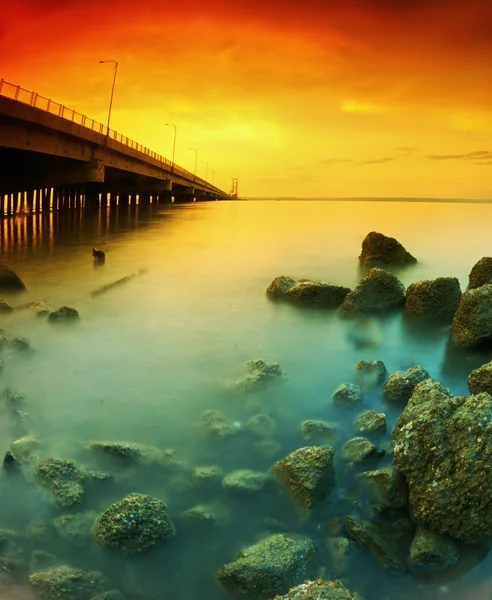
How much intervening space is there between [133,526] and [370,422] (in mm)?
2556

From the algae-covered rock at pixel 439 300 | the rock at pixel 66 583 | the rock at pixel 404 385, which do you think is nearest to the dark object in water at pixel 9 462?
the rock at pixel 66 583

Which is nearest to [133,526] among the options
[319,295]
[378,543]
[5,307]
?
[378,543]

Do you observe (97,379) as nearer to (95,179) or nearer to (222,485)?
(222,485)

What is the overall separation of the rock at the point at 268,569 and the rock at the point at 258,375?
3031 millimetres

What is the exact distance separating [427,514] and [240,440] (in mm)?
1949

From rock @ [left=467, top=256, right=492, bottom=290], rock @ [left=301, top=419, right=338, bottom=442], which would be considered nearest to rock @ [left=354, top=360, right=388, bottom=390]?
rock @ [left=301, top=419, right=338, bottom=442]

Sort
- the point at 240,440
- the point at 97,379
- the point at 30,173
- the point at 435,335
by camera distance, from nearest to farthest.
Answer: the point at 240,440, the point at 97,379, the point at 435,335, the point at 30,173

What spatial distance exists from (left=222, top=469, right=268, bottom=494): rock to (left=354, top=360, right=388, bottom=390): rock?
8.28 feet

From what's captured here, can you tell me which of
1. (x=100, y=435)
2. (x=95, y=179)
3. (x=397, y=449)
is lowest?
(x=100, y=435)

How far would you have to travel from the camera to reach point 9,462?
4.72 meters

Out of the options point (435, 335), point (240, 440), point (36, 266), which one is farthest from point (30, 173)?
point (240, 440)

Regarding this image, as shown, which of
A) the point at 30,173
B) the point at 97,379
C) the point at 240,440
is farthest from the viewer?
the point at 30,173

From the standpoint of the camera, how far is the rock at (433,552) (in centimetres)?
375

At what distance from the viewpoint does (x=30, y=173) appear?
37719 millimetres
